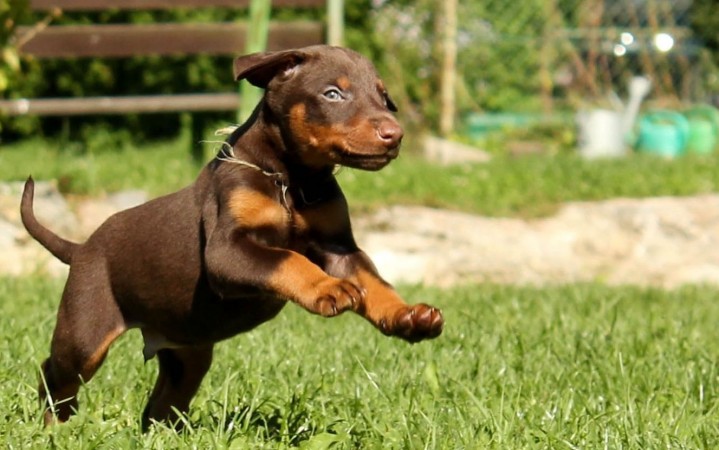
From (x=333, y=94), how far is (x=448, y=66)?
8.60 m

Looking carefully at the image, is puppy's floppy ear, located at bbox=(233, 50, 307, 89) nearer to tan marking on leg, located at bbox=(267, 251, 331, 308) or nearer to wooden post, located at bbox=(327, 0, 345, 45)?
tan marking on leg, located at bbox=(267, 251, 331, 308)

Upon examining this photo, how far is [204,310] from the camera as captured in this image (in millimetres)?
3625

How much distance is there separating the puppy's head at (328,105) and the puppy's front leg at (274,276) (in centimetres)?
32

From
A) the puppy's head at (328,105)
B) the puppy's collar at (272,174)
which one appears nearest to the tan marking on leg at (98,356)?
the puppy's collar at (272,174)

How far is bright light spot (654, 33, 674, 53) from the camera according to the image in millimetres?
13289

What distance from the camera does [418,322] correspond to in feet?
10.0

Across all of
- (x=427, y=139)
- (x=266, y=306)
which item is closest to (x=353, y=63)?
(x=266, y=306)

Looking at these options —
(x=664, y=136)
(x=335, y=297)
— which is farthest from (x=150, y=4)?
(x=335, y=297)

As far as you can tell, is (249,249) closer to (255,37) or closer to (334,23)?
(255,37)

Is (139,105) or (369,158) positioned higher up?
(369,158)

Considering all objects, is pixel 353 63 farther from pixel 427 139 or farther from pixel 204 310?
pixel 427 139

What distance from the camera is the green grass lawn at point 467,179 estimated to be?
839 centimetres

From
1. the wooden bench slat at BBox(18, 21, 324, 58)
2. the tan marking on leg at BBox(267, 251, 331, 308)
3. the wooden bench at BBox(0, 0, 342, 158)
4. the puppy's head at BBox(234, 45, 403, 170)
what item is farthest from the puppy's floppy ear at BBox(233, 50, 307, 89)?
the wooden bench slat at BBox(18, 21, 324, 58)

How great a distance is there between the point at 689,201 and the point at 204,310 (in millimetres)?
A: 5830
